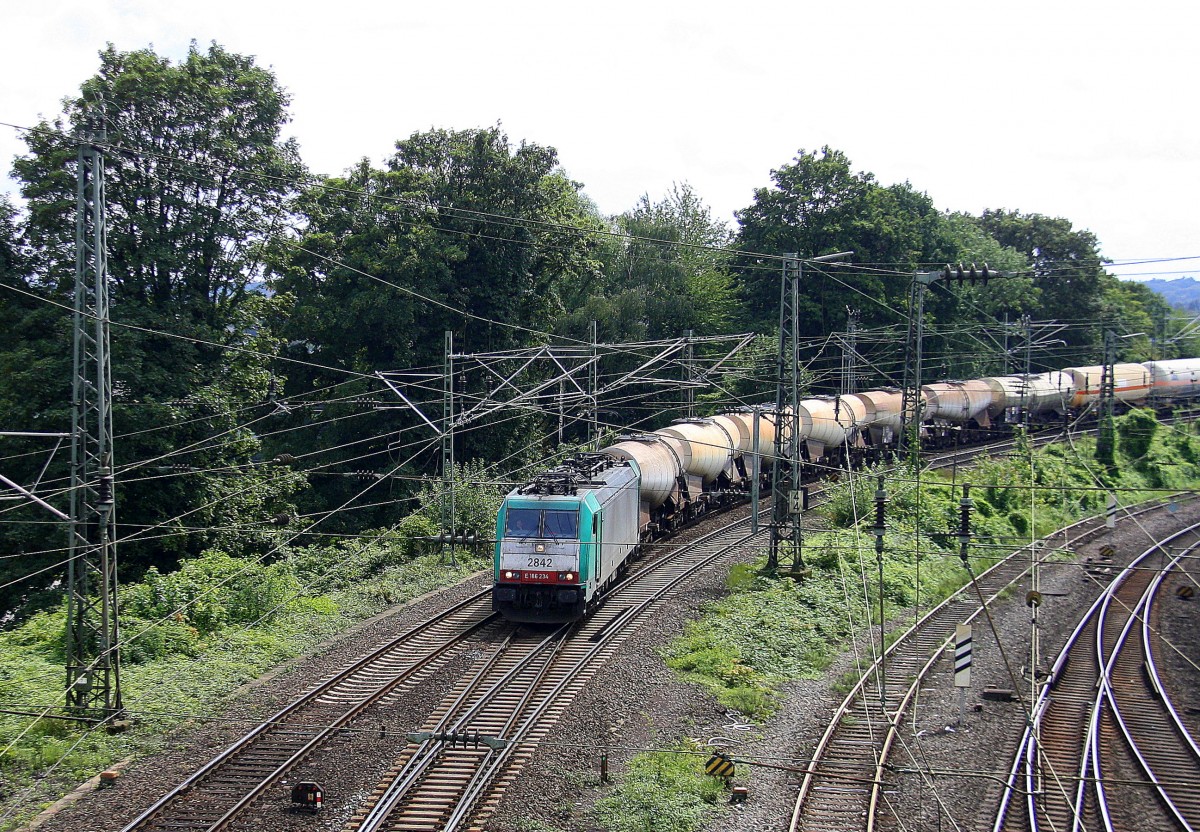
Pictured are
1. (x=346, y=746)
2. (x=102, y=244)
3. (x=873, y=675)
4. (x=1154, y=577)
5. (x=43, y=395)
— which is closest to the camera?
(x=346, y=746)

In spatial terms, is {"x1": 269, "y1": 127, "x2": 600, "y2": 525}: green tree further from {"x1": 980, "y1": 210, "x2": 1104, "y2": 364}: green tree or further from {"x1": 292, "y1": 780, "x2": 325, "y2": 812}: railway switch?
{"x1": 980, "y1": 210, "x2": 1104, "y2": 364}: green tree

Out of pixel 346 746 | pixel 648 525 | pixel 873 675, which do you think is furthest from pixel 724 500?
pixel 346 746

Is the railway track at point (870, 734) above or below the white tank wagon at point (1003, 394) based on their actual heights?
below

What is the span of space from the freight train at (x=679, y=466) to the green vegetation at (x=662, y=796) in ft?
19.6

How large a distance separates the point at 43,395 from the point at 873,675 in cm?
1791

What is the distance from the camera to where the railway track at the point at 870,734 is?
37.7ft

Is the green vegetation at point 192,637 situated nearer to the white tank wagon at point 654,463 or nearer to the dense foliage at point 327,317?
the dense foliage at point 327,317

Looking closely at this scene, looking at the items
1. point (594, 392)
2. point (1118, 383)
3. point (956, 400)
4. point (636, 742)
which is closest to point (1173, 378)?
point (1118, 383)

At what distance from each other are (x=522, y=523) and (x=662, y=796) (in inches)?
301

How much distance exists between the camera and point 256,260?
25453mm

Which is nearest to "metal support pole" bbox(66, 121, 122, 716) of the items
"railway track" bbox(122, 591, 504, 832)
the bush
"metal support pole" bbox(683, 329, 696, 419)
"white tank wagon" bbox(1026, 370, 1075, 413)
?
"railway track" bbox(122, 591, 504, 832)

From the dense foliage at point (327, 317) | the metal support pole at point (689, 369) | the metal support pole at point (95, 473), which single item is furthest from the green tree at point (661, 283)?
the metal support pole at point (95, 473)

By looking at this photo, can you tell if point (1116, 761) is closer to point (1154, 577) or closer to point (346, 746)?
point (346, 746)

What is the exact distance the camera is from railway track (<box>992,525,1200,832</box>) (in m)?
11.8
